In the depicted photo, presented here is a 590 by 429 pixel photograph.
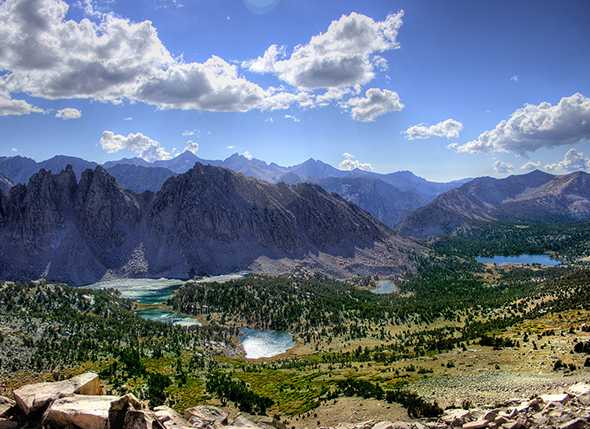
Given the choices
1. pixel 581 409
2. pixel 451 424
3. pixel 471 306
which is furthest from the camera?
pixel 471 306

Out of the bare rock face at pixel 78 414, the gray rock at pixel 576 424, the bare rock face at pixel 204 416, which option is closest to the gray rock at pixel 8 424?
the bare rock face at pixel 78 414

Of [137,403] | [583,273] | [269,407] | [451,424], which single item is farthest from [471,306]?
[137,403]

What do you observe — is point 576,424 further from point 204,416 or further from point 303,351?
point 303,351

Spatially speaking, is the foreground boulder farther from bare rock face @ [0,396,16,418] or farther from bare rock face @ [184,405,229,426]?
bare rock face @ [0,396,16,418]

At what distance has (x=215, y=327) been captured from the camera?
532ft

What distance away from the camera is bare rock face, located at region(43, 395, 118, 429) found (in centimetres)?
2277

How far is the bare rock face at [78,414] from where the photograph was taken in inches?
896

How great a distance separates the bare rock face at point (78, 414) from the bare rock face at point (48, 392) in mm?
1468

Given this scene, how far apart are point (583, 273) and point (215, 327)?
139233 mm

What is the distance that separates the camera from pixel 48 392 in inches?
1029

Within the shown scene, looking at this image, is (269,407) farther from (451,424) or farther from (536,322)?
(536,322)

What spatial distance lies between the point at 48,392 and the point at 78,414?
14.5 feet

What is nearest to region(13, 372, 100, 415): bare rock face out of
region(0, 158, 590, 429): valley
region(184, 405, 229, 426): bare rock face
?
region(184, 405, 229, 426): bare rock face

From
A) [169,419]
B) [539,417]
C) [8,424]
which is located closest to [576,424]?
[539,417]
